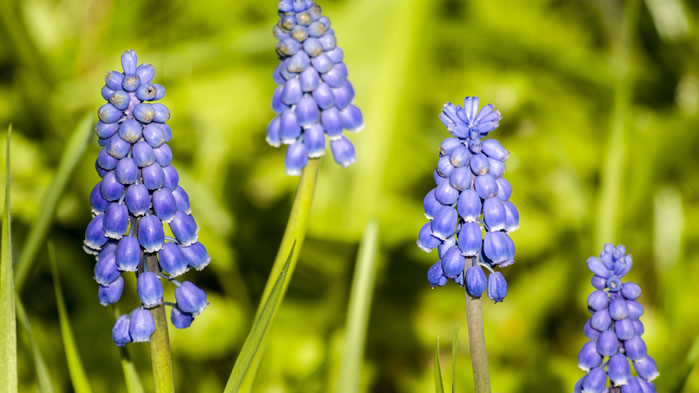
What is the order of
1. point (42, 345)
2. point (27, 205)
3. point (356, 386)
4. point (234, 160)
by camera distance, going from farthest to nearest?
1. point (234, 160)
2. point (27, 205)
3. point (42, 345)
4. point (356, 386)

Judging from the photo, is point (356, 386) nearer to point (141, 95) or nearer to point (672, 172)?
point (141, 95)

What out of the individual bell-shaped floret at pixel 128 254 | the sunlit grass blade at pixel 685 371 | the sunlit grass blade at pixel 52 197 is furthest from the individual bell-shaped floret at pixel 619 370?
the sunlit grass blade at pixel 52 197

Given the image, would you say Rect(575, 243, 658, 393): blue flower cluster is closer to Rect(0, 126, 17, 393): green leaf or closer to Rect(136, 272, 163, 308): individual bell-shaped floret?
Rect(136, 272, 163, 308): individual bell-shaped floret

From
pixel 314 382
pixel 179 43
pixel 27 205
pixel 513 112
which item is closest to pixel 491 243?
pixel 314 382

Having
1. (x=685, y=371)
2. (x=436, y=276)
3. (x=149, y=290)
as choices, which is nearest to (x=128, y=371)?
(x=149, y=290)

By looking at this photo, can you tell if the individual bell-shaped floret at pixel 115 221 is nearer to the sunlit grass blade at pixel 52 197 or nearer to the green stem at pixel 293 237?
the green stem at pixel 293 237

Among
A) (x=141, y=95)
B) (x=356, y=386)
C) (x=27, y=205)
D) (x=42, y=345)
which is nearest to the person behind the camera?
(x=141, y=95)

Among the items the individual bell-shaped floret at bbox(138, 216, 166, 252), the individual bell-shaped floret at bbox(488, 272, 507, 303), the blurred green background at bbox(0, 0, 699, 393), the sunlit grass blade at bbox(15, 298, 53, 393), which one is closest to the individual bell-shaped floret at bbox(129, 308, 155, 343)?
the individual bell-shaped floret at bbox(138, 216, 166, 252)
